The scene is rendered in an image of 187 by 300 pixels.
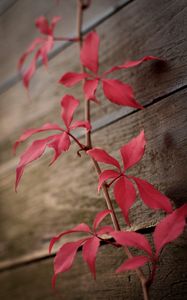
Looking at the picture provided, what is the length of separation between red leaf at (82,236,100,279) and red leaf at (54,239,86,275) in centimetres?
1

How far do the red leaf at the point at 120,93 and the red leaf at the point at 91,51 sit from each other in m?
0.06

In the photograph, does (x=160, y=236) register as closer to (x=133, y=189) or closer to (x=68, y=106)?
(x=133, y=189)

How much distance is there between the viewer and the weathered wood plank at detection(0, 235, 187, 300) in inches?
24.8

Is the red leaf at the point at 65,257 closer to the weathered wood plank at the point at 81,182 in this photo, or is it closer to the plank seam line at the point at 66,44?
the weathered wood plank at the point at 81,182

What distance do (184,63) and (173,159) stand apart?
0.61 feet

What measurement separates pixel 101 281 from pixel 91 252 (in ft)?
0.77

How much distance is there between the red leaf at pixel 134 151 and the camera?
1.79ft

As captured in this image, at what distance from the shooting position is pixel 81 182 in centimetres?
83

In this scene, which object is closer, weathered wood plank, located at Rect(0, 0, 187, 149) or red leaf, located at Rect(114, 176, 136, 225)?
red leaf, located at Rect(114, 176, 136, 225)

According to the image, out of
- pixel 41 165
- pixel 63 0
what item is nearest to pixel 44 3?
pixel 63 0

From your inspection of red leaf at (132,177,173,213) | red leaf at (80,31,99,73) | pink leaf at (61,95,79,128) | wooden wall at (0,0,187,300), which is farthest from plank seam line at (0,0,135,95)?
red leaf at (132,177,173,213)

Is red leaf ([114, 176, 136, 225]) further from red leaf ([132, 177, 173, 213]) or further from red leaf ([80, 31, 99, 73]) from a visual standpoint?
red leaf ([80, 31, 99, 73])

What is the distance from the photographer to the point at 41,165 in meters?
0.95

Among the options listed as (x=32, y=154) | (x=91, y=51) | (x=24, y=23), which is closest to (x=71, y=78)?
(x=91, y=51)
